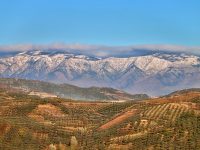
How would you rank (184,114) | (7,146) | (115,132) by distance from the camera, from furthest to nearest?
(184,114), (115,132), (7,146)

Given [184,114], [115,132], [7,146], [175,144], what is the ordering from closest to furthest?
[175,144]
[7,146]
[115,132]
[184,114]

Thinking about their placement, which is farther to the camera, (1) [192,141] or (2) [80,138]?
(2) [80,138]

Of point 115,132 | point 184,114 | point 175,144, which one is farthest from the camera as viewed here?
point 184,114

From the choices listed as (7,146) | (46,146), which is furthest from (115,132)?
(7,146)

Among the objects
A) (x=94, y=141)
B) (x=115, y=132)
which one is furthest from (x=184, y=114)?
(x=94, y=141)

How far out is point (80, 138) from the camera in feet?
575

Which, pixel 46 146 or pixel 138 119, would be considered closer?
pixel 46 146

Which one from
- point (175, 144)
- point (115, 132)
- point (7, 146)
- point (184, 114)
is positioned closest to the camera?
point (175, 144)

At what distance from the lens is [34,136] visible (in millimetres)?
179125

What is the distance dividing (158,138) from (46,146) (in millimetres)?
35498

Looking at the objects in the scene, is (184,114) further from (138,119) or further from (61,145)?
(61,145)

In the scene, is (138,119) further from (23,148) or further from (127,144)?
(23,148)

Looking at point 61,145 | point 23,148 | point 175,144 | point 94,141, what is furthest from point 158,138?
point 23,148

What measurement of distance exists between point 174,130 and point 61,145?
35.9 meters
